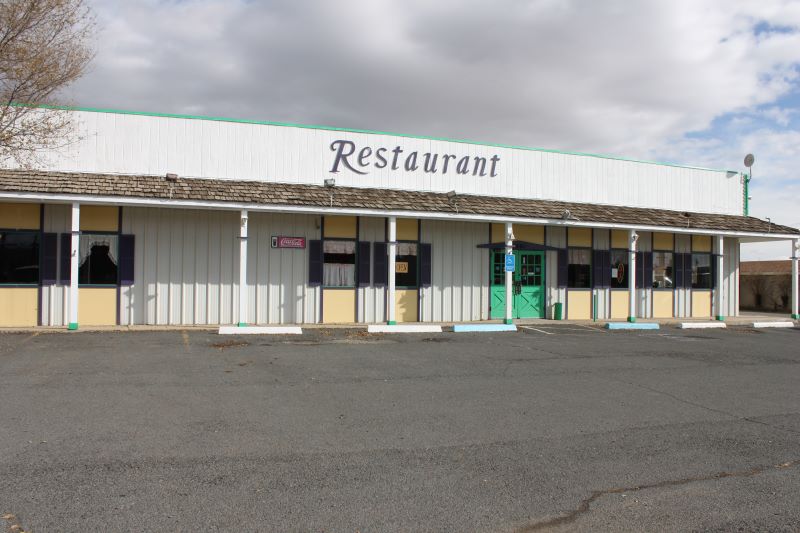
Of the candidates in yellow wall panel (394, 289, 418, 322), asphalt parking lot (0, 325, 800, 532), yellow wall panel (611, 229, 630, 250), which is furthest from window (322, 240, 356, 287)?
yellow wall panel (611, 229, 630, 250)

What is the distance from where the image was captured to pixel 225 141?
15781 mm

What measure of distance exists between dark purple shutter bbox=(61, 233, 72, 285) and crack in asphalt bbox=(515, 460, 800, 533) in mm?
13458

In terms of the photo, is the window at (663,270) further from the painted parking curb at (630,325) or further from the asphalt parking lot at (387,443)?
the asphalt parking lot at (387,443)

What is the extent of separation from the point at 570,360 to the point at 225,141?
10298 millimetres

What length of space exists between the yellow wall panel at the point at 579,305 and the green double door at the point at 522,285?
0.96 metres

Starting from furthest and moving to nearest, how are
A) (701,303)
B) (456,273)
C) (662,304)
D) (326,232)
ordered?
1. (701,303)
2. (662,304)
3. (456,273)
4. (326,232)

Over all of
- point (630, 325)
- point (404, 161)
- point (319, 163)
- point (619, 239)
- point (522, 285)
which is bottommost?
point (630, 325)

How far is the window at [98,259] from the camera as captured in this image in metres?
14.4

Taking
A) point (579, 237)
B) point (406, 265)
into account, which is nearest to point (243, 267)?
point (406, 265)

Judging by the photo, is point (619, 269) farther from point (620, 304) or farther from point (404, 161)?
point (404, 161)

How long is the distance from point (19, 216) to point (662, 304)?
18.8 metres

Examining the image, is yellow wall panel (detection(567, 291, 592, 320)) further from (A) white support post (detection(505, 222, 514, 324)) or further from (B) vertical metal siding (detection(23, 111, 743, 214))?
(A) white support post (detection(505, 222, 514, 324))

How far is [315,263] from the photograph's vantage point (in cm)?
1594

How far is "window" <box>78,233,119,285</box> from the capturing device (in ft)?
47.1
